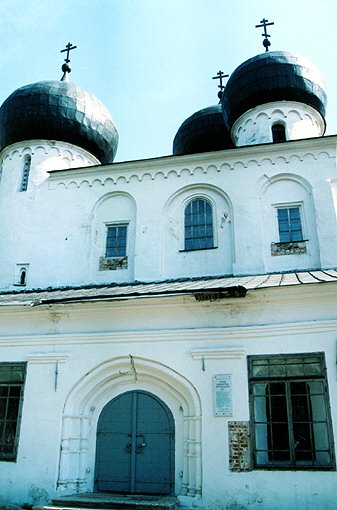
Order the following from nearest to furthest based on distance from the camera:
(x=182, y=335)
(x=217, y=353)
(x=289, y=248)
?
(x=217, y=353) < (x=182, y=335) < (x=289, y=248)

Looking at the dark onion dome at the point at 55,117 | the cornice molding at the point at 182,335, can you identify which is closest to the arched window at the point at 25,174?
the dark onion dome at the point at 55,117

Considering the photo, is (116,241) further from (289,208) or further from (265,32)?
(265,32)

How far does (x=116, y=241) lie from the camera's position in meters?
11.2

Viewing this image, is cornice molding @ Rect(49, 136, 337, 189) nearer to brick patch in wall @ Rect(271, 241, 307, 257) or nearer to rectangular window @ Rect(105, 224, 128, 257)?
rectangular window @ Rect(105, 224, 128, 257)

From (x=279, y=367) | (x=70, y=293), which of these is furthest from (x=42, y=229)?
(x=279, y=367)

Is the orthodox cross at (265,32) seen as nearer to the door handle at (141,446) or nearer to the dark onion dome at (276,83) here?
the dark onion dome at (276,83)

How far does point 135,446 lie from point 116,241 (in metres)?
4.46

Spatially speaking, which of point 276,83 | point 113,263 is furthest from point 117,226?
point 276,83

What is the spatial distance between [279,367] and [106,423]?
298 centimetres

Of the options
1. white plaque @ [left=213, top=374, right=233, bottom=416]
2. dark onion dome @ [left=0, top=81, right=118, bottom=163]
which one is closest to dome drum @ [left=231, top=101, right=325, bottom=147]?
dark onion dome @ [left=0, top=81, right=118, bottom=163]

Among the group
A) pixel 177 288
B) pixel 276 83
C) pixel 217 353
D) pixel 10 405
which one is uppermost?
pixel 276 83

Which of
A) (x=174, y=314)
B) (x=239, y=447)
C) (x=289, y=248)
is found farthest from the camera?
(x=289, y=248)

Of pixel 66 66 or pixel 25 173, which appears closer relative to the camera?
pixel 25 173

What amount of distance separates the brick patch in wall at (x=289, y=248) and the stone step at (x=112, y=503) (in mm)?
4827
